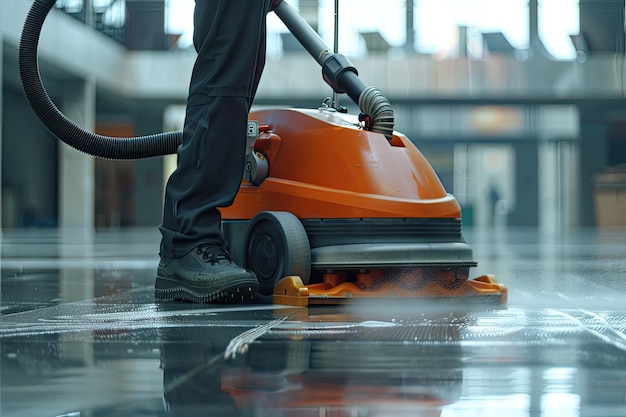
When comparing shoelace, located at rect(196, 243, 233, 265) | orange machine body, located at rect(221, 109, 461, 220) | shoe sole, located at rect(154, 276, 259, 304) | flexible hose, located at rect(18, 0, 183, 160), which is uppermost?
flexible hose, located at rect(18, 0, 183, 160)

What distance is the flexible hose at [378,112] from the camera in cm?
317

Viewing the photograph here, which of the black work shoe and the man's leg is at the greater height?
the man's leg

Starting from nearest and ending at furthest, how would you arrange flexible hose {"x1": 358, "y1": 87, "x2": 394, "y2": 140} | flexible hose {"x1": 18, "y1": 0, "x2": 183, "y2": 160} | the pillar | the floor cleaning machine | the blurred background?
the floor cleaning machine → flexible hose {"x1": 358, "y1": 87, "x2": 394, "y2": 140} → flexible hose {"x1": 18, "y1": 0, "x2": 183, "y2": 160} → the blurred background → the pillar

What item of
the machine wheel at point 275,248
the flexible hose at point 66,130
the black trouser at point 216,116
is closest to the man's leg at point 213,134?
the black trouser at point 216,116

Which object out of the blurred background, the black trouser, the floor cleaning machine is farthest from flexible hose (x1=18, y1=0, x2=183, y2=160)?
the blurred background


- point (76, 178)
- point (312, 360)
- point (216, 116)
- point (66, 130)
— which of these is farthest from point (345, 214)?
point (76, 178)

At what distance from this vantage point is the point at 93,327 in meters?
2.24

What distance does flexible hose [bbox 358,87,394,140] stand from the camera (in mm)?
3166

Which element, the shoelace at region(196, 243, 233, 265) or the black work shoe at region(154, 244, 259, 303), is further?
the shoelace at region(196, 243, 233, 265)

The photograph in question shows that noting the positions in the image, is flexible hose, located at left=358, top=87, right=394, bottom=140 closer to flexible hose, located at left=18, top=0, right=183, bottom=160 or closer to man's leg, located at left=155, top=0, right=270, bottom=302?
man's leg, located at left=155, top=0, right=270, bottom=302

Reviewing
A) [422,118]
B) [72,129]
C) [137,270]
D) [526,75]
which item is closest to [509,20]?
[526,75]

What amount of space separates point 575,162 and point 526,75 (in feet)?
22.7

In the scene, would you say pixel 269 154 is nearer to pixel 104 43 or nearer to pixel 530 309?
pixel 530 309

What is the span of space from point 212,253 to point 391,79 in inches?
874
